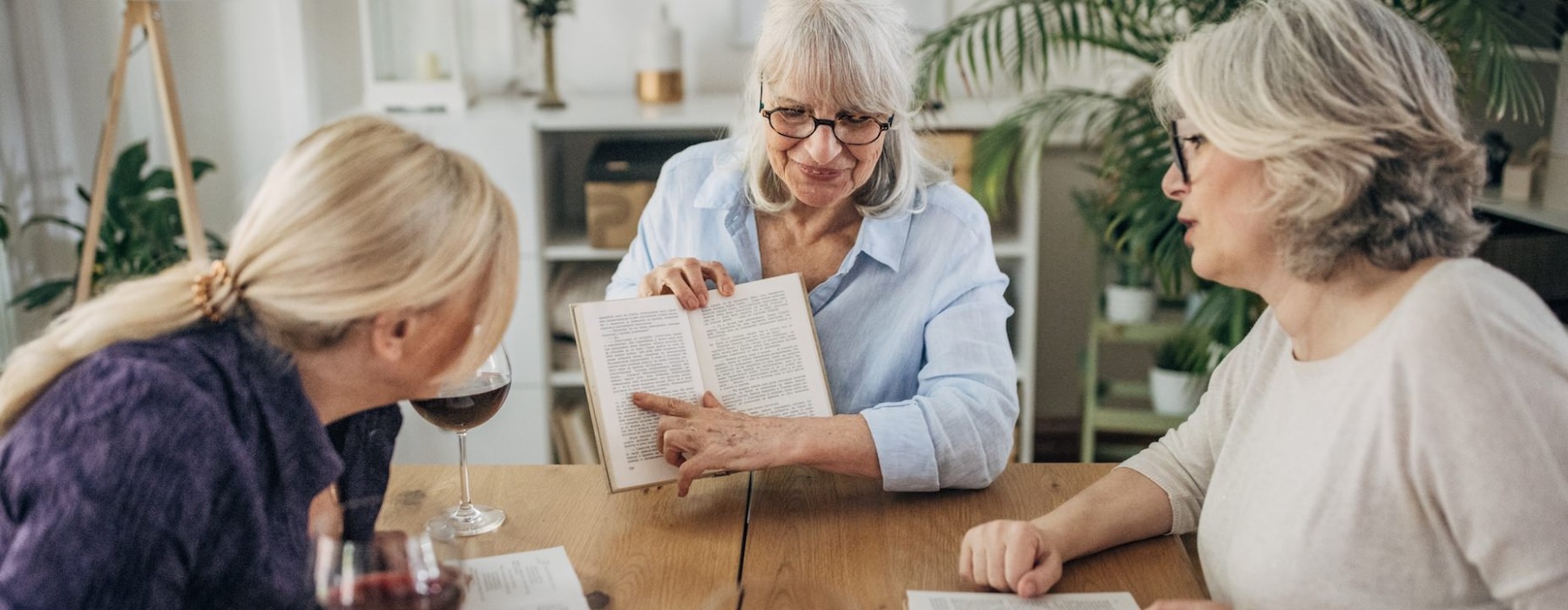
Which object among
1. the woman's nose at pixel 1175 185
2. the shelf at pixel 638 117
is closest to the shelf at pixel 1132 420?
the shelf at pixel 638 117

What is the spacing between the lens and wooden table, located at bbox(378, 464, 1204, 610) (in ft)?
4.17

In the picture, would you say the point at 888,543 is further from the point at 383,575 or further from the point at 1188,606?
the point at 383,575

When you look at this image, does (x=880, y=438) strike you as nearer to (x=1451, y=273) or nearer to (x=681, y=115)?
(x=1451, y=273)

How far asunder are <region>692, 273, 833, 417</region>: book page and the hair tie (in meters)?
0.61

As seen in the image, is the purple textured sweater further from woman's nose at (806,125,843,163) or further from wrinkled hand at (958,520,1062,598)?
woman's nose at (806,125,843,163)

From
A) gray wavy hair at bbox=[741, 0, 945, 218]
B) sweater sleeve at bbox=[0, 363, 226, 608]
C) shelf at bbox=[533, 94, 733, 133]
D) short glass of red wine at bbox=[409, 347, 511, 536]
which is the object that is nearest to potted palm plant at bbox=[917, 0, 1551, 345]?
shelf at bbox=[533, 94, 733, 133]

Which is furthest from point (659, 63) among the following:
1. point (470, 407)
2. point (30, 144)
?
point (470, 407)

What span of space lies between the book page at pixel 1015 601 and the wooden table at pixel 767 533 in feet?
0.07

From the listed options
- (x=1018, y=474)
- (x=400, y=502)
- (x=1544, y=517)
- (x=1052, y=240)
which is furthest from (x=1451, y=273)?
(x=1052, y=240)

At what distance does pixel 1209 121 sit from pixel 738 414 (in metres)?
0.64

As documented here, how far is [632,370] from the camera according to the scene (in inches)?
Answer: 59.4

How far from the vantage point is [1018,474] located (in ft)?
5.24

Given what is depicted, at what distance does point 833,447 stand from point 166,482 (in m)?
0.75

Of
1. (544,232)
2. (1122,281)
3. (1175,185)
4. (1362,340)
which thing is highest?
(1175,185)
